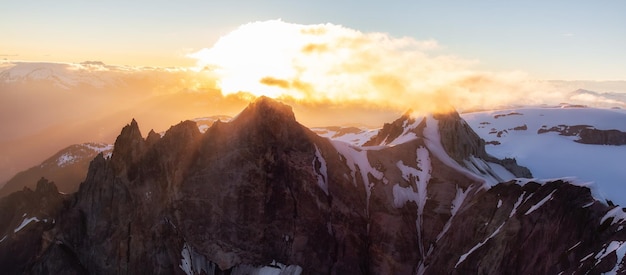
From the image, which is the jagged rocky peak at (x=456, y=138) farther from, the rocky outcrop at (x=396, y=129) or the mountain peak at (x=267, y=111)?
the mountain peak at (x=267, y=111)

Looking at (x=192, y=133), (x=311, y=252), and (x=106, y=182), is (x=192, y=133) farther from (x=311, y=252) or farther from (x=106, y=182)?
(x=311, y=252)

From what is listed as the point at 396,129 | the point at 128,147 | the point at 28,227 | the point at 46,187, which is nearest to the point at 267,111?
the point at 128,147

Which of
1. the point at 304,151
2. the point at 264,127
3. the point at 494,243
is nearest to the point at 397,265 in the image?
the point at 494,243

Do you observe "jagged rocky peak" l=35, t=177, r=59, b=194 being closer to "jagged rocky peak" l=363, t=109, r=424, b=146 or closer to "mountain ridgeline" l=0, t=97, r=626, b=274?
"mountain ridgeline" l=0, t=97, r=626, b=274

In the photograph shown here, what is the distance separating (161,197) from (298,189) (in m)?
30.4

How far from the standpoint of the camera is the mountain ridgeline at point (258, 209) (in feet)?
323

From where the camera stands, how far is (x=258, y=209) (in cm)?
10156

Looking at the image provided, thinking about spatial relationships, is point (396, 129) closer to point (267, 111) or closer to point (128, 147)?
point (267, 111)

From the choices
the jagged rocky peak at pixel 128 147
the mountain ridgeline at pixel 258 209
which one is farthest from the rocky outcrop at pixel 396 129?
the jagged rocky peak at pixel 128 147

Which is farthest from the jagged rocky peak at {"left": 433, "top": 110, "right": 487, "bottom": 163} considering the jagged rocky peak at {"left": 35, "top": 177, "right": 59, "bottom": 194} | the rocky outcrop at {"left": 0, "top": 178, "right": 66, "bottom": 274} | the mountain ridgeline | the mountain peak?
the jagged rocky peak at {"left": 35, "top": 177, "right": 59, "bottom": 194}

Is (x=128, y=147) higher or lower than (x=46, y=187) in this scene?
higher

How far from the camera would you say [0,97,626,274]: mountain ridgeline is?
323 feet

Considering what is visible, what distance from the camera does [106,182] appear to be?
109m

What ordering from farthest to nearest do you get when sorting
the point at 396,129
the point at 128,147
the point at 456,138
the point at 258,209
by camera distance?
the point at 396,129, the point at 456,138, the point at 128,147, the point at 258,209
